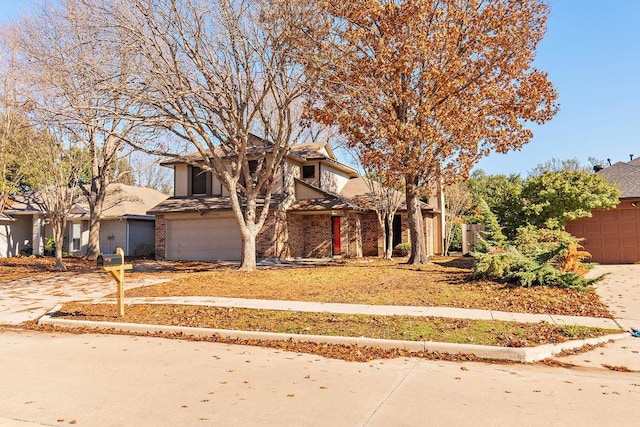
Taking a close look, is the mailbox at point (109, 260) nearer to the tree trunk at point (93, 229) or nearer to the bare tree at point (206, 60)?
the bare tree at point (206, 60)

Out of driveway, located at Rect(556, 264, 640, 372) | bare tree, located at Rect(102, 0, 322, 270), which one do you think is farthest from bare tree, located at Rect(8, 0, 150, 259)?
driveway, located at Rect(556, 264, 640, 372)

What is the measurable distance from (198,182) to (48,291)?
13.2 meters

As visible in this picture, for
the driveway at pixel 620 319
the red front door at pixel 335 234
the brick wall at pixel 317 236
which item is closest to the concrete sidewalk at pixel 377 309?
the driveway at pixel 620 319

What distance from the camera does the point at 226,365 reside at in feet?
21.0

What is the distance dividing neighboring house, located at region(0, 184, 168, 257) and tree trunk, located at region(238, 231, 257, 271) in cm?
1352

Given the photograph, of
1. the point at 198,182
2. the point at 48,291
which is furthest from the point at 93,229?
the point at 48,291

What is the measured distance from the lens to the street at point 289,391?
4402 mm

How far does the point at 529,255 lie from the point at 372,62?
8202mm

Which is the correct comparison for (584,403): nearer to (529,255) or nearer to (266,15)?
(529,255)

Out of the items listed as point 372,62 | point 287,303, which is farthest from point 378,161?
point 287,303

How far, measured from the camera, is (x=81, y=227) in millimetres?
29672

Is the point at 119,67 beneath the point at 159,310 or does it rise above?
above

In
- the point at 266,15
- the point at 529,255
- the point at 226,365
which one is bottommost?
the point at 226,365

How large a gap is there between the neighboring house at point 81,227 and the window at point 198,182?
4512mm
